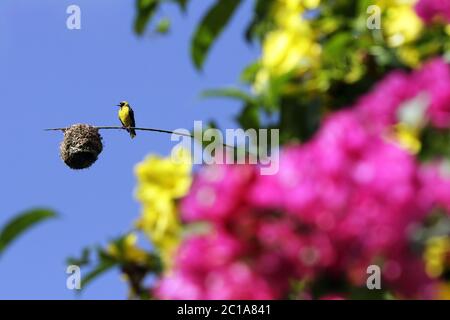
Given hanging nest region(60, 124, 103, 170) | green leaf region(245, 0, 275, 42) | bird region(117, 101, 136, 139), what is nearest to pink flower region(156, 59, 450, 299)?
green leaf region(245, 0, 275, 42)

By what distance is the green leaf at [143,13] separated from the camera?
181cm

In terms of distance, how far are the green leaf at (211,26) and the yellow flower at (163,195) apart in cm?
26

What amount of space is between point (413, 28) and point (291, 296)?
0.49 metres

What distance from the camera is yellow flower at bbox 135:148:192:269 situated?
48.3 inches

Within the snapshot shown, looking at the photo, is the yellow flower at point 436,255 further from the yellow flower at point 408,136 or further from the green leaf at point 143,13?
the green leaf at point 143,13

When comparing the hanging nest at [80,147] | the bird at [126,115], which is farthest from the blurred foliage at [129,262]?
the bird at [126,115]

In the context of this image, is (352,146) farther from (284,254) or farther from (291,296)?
(291,296)

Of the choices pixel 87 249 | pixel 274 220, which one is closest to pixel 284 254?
pixel 274 220

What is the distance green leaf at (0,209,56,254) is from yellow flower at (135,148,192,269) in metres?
0.15

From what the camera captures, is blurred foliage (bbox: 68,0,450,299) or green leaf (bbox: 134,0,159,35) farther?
green leaf (bbox: 134,0,159,35)

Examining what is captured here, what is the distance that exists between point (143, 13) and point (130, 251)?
62 cm

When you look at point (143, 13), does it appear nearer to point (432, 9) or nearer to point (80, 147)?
point (432, 9)

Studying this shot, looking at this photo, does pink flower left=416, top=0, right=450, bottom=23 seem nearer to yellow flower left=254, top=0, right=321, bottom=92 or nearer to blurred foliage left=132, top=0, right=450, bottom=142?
blurred foliage left=132, top=0, right=450, bottom=142

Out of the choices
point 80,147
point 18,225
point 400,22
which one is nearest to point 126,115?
point 80,147
